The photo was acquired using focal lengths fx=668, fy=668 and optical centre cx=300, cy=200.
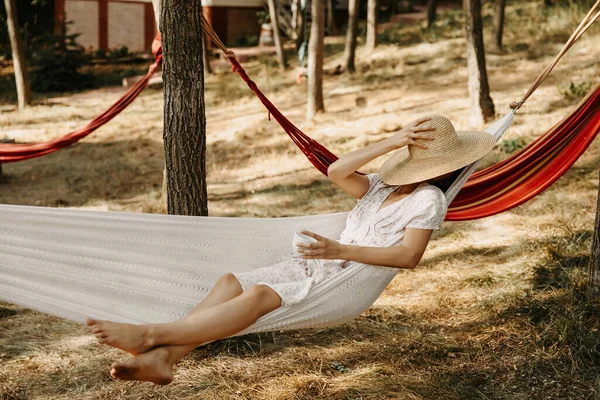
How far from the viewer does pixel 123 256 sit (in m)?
2.41

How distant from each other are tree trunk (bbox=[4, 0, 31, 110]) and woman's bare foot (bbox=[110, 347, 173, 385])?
25.9 feet

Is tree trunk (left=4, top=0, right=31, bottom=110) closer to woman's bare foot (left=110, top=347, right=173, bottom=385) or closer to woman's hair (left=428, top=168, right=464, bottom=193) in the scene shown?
woman's hair (left=428, top=168, right=464, bottom=193)

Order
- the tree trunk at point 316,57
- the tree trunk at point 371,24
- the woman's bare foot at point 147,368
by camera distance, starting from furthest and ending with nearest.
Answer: the tree trunk at point 371,24, the tree trunk at point 316,57, the woman's bare foot at point 147,368

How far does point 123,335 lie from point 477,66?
5.19 m

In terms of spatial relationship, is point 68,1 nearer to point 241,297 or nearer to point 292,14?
point 292,14

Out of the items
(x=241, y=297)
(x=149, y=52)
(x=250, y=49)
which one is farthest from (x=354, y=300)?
(x=149, y=52)

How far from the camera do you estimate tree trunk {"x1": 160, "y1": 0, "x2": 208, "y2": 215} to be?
264 cm

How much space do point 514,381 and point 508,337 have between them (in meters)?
0.32

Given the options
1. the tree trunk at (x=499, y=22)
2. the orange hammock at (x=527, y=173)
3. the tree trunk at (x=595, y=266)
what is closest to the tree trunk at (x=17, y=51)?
the tree trunk at (x=499, y=22)

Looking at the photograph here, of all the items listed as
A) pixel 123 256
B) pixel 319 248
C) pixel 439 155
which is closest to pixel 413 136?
pixel 439 155

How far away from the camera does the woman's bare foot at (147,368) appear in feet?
5.67

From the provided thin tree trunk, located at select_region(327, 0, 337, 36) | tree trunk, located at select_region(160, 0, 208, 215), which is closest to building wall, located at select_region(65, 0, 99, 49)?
thin tree trunk, located at select_region(327, 0, 337, 36)

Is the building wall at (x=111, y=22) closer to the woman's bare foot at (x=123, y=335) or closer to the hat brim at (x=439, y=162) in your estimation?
the hat brim at (x=439, y=162)

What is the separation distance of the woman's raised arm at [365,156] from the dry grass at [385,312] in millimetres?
719
